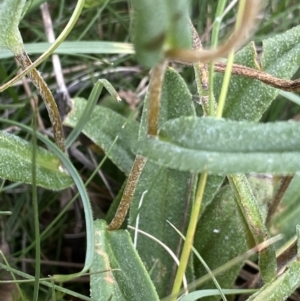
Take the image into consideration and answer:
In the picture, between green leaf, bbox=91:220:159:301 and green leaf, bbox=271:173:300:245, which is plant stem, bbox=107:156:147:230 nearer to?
green leaf, bbox=91:220:159:301

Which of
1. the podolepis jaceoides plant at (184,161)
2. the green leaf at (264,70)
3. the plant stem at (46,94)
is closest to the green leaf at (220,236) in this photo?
the podolepis jaceoides plant at (184,161)

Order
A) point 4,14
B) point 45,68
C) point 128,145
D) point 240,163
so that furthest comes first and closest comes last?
point 45,68
point 128,145
point 4,14
point 240,163

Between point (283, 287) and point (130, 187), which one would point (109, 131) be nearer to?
point (130, 187)

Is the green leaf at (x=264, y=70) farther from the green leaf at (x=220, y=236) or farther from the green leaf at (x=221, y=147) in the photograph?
the green leaf at (x=221, y=147)

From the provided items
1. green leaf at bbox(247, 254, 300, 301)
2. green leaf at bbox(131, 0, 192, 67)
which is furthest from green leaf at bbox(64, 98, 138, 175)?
green leaf at bbox(131, 0, 192, 67)

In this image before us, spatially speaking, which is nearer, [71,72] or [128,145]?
[128,145]

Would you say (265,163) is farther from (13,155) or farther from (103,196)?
(103,196)

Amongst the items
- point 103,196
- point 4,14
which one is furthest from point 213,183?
point 4,14
